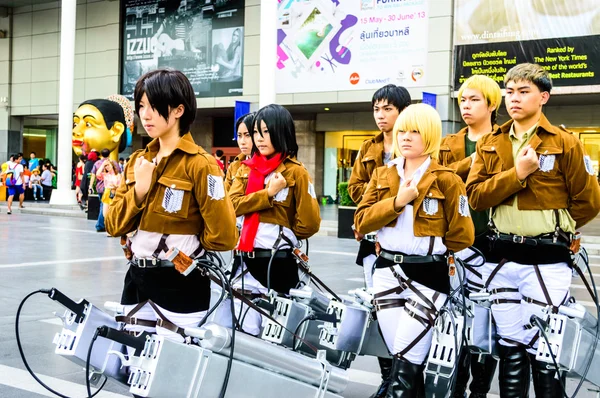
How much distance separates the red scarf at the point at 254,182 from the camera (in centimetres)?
490

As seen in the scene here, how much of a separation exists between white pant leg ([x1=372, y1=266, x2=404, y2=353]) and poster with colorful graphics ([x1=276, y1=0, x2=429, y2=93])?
2142 centimetres

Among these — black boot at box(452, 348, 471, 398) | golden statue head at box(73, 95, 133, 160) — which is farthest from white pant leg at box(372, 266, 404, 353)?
golden statue head at box(73, 95, 133, 160)

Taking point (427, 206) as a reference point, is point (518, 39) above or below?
above

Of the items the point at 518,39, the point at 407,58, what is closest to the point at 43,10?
the point at 407,58

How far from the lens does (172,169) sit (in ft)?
11.4

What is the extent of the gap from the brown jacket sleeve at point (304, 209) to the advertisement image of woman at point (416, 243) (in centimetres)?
102

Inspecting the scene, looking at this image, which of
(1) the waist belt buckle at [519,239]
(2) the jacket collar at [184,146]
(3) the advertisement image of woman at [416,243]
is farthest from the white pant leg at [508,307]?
(2) the jacket collar at [184,146]

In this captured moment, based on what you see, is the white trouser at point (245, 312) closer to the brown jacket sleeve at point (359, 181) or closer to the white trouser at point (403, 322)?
the brown jacket sleeve at point (359, 181)

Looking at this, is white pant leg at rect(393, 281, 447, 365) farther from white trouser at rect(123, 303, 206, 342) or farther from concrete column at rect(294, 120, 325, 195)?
concrete column at rect(294, 120, 325, 195)

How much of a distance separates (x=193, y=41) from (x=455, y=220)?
27.8 metres

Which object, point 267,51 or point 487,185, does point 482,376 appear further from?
point 267,51

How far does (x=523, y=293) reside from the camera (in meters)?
4.19

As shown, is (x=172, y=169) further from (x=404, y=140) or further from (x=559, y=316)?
(x=559, y=316)

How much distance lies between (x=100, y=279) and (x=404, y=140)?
7.20 m
